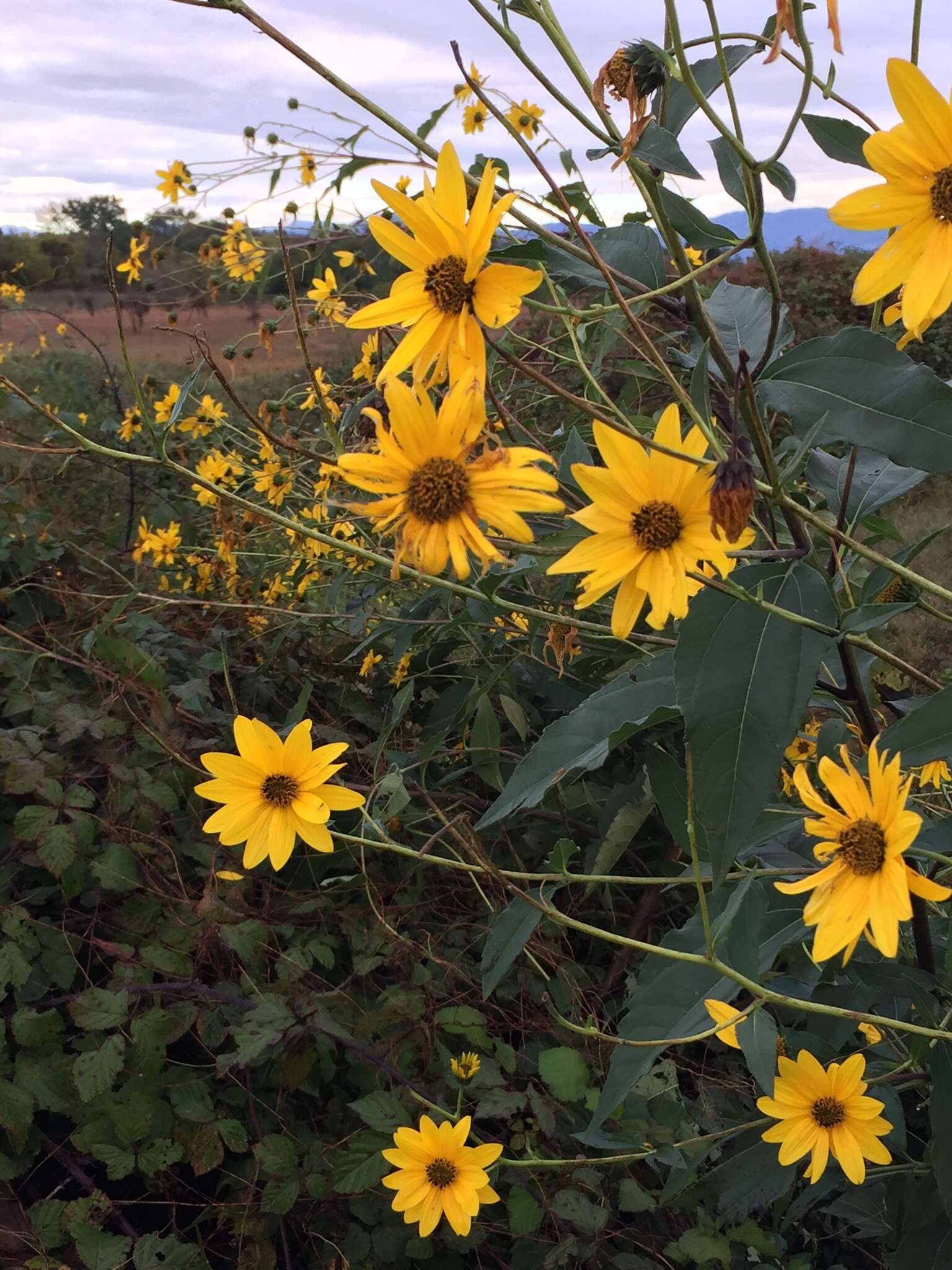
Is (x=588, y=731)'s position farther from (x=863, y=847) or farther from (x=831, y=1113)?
(x=831, y=1113)

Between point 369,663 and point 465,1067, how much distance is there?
944 mm

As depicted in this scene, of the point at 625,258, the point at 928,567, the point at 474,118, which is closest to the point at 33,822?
the point at 625,258

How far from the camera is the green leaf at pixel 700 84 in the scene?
0.74 metres

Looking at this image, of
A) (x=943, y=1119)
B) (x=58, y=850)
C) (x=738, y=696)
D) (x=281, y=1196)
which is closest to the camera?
(x=738, y=696)

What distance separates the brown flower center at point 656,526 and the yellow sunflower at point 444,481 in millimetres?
77

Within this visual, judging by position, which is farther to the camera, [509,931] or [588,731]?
[509,931]

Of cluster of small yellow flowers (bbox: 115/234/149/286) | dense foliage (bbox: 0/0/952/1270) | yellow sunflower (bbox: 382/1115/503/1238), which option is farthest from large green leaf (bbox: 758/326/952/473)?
cluster of small yellow flowers (bbox: 115/234/149/286)

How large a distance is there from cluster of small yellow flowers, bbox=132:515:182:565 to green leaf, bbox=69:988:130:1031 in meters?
1.31

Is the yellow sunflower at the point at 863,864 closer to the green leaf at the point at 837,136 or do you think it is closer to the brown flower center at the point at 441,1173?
the green leaf at the point at 837,136

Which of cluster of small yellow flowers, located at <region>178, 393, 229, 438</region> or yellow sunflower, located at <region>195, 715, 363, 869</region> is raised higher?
cluster of small yellow flowers, located at <region>178, 393, 229, 438</region>

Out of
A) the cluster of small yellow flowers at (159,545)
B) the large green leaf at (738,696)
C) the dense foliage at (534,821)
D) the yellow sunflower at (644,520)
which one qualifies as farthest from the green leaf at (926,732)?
the cluster of small yellow flowers at (159,545)

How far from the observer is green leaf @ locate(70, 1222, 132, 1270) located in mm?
1029

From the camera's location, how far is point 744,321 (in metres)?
0.91

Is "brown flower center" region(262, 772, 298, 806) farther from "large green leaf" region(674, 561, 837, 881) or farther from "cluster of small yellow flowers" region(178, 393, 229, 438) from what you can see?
"cluster of small yellow flowers" region(178, 393, 229, 438)
